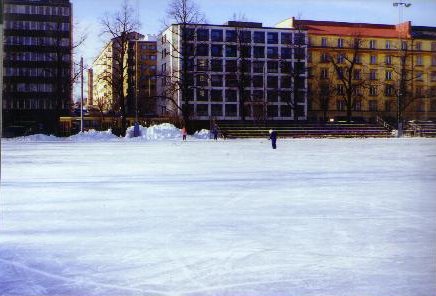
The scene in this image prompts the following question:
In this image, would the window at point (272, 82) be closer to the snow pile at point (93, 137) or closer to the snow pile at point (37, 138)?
the snow pile at point (93, 137)

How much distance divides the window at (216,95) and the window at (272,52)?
858cm

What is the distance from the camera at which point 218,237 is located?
5.52 meters

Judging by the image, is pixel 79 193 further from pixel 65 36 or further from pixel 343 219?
pixel 65 36

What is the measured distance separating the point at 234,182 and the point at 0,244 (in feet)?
20.5

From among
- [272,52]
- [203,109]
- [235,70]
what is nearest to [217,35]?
[235,70]

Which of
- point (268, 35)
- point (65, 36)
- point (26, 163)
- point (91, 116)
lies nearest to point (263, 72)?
point (268, 35)

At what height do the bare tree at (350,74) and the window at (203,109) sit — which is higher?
the bare tree at (350,74)

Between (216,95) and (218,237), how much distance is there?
2504 inches

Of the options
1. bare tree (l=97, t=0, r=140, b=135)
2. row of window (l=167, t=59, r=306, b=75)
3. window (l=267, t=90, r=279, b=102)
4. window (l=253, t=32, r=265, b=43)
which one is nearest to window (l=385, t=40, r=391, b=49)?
row of window (l=167, t=59, r=306, b=75)

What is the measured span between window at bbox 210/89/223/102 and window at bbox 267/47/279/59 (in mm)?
8579

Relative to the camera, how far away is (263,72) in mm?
68688

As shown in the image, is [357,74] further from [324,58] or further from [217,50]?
[217,50]

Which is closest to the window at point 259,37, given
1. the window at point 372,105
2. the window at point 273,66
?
the window at point 273,66

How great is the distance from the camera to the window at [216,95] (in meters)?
68.4
